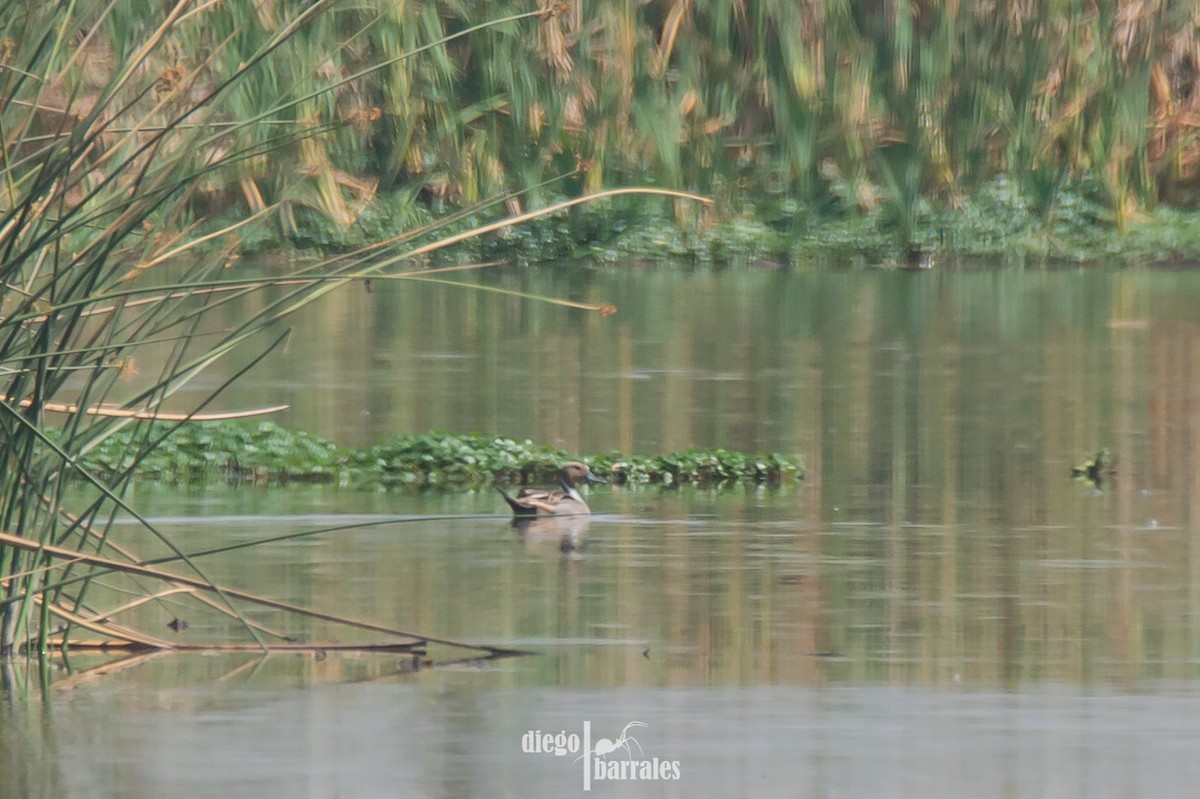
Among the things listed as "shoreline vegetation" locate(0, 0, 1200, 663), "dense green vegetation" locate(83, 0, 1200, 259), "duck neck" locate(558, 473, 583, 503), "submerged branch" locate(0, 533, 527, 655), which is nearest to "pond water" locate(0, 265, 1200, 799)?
"submerged branch" locate(0, 533, 527, 655)

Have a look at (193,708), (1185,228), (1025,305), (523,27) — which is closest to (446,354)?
(1025,305)

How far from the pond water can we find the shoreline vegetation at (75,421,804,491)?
8.8 inches

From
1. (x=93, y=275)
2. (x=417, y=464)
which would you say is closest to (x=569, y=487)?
(x=417, y=464)

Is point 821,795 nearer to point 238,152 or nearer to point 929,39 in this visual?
point 238,152

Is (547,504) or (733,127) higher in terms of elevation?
(733,127)

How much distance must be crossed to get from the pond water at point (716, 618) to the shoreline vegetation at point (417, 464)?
0.22m

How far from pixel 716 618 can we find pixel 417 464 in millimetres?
3632

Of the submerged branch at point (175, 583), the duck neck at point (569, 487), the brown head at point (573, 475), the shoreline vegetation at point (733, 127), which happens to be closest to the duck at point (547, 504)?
the duck neck at point (569, 487)

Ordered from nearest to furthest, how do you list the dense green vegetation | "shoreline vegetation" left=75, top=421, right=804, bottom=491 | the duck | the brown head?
the duck
the brown head
"shoreline vegetation" left=75, top=421, right=804, bottom=491
the dense green vegetation

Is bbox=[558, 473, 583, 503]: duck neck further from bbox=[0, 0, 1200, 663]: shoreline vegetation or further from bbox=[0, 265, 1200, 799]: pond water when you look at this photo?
bbox=[0, 0, 1200, 663]: shoreline vegetation

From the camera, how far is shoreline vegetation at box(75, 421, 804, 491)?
10625 mm

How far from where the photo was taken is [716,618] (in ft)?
23.8

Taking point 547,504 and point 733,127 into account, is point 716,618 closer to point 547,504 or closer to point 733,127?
point 547,504

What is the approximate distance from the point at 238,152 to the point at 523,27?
2028 centimetres
